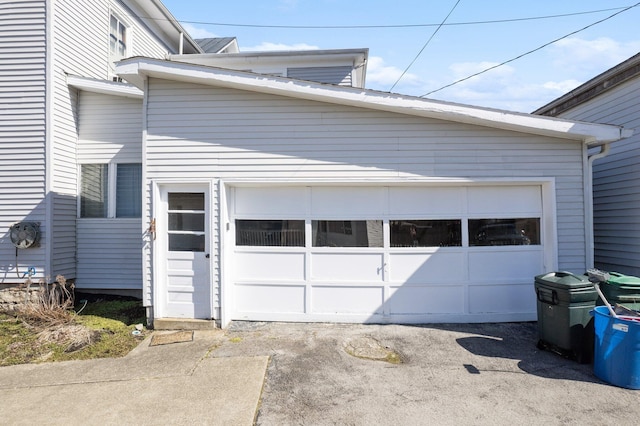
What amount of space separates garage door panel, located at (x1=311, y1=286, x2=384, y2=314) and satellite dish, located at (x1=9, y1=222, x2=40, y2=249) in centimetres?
516

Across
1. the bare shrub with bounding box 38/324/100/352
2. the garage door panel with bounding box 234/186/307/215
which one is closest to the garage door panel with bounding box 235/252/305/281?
the garage door panel with bounding box 234/186/307/215

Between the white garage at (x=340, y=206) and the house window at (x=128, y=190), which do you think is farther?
the house window at (x=128, y=190)

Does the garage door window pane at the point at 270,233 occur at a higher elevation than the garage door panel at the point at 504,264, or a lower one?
higher

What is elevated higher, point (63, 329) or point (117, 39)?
point (117, 39)

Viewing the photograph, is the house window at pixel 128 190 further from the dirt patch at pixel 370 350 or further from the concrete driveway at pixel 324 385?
the dirt patch at pixel 370 350

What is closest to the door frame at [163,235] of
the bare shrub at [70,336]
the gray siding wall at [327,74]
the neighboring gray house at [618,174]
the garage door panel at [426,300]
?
the bare shrub at [70,336]

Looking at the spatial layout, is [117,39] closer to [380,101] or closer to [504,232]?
[380,101]

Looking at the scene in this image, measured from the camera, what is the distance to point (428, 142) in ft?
18.3

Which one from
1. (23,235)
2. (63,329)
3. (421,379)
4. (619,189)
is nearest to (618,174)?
(619,189)

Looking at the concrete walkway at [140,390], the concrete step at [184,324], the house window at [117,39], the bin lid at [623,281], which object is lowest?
the concrete walkway at [140,390]

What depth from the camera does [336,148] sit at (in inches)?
220

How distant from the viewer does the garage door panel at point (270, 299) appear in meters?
5.77

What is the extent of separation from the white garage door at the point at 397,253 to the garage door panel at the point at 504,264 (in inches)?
0.6

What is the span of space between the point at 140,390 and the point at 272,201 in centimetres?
308
